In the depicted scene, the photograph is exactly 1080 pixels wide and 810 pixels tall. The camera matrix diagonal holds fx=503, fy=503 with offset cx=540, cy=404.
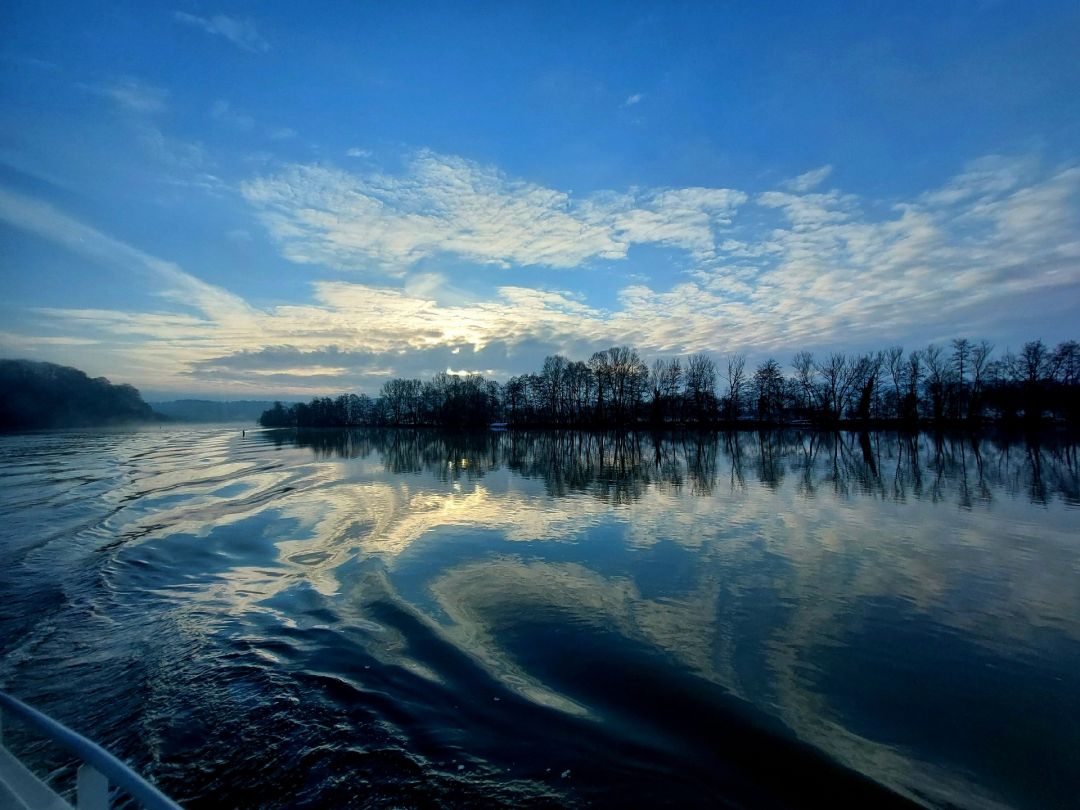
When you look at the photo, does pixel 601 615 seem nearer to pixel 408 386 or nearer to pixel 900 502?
pixel 900 502

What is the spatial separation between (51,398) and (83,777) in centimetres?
22600

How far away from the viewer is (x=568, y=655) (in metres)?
6.71

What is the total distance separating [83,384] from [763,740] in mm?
247937

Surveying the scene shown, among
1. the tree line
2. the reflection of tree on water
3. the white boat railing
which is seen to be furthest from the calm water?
the tree line

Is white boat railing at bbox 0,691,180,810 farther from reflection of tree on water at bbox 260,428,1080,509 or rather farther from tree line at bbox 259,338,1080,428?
tree line at bbox 259,338,1080,428

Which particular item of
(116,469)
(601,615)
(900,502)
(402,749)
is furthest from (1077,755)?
(116,469)

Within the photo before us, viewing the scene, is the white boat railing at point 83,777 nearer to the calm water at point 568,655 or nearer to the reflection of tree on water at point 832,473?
the calm water at point 568,655

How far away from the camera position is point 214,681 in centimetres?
616

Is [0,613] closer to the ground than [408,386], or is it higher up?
closer to the ground

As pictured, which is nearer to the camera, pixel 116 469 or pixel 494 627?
pixel 494 627

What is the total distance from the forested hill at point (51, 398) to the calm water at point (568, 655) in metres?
174

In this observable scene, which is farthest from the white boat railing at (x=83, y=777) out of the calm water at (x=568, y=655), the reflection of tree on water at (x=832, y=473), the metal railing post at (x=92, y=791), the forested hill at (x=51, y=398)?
the forested hill at (x=51, y=398)

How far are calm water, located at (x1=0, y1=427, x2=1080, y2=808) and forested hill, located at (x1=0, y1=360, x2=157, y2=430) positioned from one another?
174 meters

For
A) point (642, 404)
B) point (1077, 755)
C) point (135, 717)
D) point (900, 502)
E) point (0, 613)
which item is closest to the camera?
point (1077, 755)
